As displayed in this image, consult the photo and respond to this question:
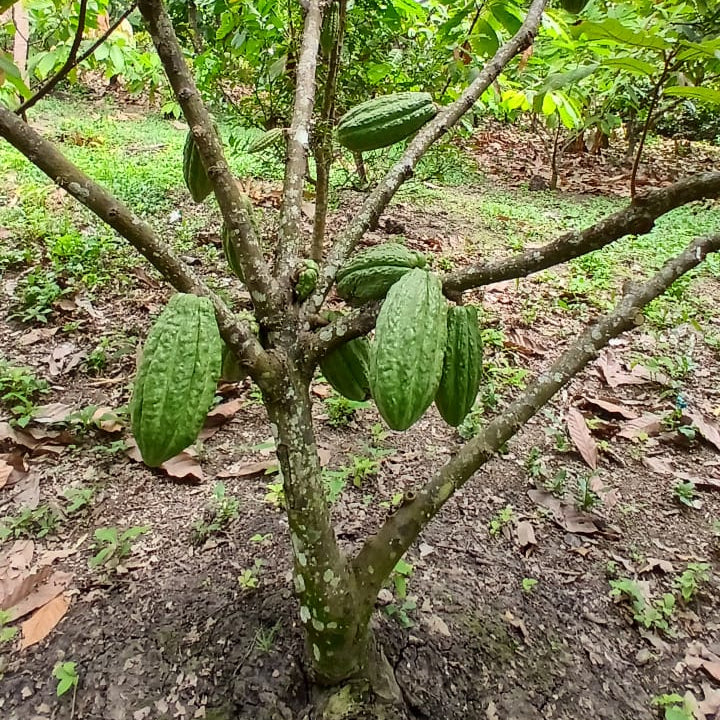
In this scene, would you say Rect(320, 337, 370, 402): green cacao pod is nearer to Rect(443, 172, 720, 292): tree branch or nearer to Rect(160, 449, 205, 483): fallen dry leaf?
Rect(443, 172, 720, 292): tree branch

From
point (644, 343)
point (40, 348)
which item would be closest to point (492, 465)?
point (644, 343)

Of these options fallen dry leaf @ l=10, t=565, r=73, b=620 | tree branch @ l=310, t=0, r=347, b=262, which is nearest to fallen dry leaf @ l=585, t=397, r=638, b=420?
tree branch @ l=310, t=0, r=347, b=262

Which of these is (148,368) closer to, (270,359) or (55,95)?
(270,359)

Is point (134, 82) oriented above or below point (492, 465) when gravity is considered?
above

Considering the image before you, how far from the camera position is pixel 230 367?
2.99ft

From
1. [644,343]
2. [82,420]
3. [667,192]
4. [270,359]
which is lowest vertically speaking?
[644,343]

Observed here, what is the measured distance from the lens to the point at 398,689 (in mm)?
1097

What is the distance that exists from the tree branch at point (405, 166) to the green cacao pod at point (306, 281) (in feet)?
0.04

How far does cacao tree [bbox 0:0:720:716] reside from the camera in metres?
Answer: 0.75

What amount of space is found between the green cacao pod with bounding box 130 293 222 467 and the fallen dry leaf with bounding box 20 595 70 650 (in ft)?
2.37

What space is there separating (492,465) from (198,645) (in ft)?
3.07

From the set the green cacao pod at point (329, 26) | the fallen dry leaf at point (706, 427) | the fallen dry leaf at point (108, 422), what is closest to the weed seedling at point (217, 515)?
the fallen dry leaf at point (108, 422)

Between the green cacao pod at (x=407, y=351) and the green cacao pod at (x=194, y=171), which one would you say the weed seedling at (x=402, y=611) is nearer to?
the green cacao pod at (x=407, y=351)

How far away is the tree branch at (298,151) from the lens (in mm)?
963
